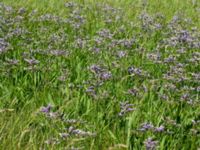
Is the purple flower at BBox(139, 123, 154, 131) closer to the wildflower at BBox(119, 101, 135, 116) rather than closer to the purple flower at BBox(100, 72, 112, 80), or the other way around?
the wildflower at BBox(119, 101, 135, 116)

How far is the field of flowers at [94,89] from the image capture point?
3.64 metres

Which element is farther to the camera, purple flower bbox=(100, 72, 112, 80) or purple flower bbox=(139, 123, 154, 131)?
purple flower bbox=(100, 72, 112, 80)

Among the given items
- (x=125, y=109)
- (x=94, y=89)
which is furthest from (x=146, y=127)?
(x=94, y=89)

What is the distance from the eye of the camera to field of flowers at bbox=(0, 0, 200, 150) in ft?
11.9

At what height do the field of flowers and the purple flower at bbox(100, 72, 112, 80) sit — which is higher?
the purple flower at bbox(100, 72, 112, 80)

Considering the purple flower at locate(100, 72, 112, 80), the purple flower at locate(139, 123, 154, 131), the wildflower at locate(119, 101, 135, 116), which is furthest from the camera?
the purple flower at locate(100, 72, 112, 80)

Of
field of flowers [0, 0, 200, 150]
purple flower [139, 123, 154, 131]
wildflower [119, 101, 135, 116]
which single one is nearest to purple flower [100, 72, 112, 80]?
field of flowers [0, 0, 200, 150]

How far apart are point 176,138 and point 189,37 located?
2453 millimetres

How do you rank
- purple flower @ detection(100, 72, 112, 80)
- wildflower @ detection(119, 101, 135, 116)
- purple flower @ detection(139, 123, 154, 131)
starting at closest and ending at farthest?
Result: purple flower @ detection(139, 123, 154, 131), wildflower @ detection(119, 101, 135, 116), purple flower @ detection(100, 72, 112, 80)

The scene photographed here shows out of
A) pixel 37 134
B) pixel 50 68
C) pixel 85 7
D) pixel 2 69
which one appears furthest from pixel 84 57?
pixel 85 7

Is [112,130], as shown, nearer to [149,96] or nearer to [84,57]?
[149,96]

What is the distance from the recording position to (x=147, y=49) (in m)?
6.15

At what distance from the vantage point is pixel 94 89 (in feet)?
14.3

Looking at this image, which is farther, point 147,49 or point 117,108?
point 147,49
